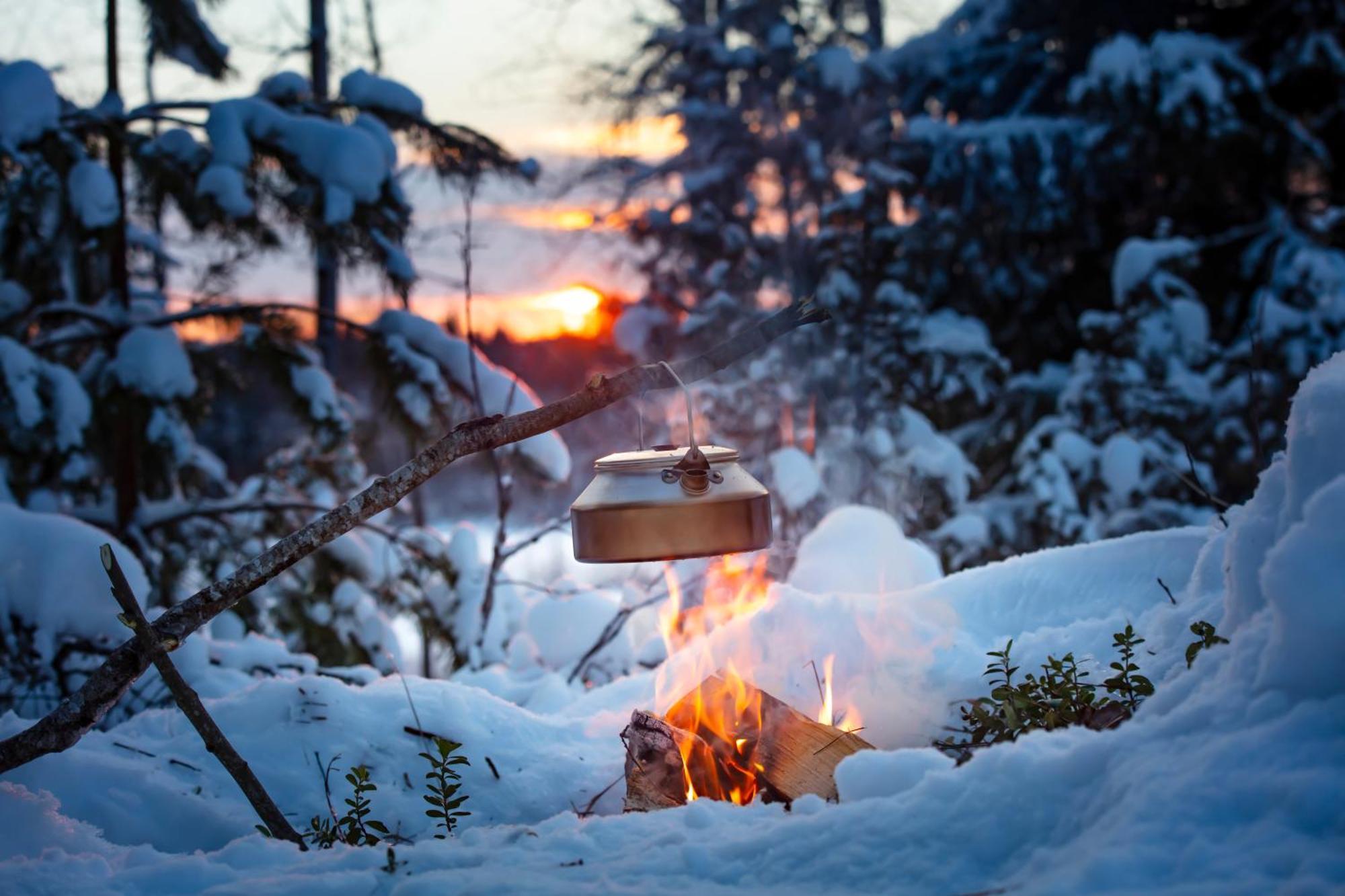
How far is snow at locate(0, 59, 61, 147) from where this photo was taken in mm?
5191

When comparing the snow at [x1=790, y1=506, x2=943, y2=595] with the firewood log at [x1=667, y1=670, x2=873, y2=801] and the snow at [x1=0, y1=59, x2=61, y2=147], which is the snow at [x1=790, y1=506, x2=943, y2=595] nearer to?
the firewood log at [x1=667, y1=670, x2=873, y2=801]

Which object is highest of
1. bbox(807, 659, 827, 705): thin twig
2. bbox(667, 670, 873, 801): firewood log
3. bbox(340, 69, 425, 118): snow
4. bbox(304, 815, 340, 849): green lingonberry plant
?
bbox(340, 69, 425, 118): snow

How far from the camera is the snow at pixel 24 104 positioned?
5191 millimetres

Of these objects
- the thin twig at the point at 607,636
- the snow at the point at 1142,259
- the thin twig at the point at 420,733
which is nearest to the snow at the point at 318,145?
the thin twig at the point at 607,636

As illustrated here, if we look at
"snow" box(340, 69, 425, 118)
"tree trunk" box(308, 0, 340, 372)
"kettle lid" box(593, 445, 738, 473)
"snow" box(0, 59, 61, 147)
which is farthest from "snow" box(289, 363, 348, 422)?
"kettle lid" box(593, 445, 738, 473)

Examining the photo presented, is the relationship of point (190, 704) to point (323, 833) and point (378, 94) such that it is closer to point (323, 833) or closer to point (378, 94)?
point (323, 833)

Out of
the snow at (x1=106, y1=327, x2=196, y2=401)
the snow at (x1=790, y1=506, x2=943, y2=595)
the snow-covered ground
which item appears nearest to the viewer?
Result: the snow-covered ground

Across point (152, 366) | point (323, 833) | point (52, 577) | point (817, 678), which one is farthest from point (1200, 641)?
point (152, 366)

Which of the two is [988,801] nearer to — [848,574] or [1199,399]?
[848,574]

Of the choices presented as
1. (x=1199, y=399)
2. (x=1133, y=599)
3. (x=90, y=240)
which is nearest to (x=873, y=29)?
(x=1199, y=399)

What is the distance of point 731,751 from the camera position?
2930 millimetres

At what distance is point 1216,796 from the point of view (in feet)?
5.79

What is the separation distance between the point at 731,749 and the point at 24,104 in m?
4.88

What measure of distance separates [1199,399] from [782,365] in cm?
382
